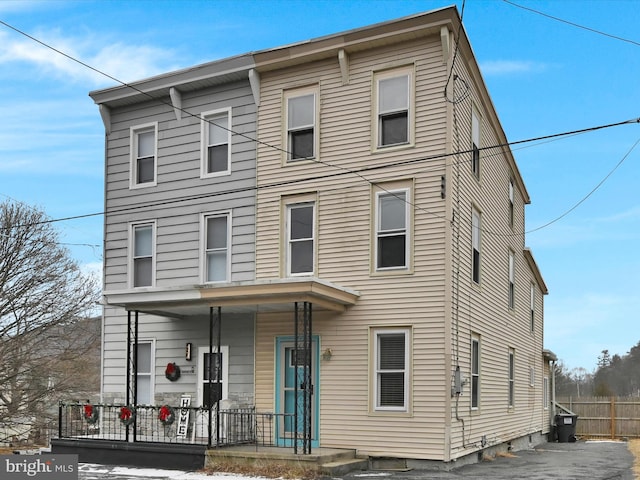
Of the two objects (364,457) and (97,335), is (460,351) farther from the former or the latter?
(97,335)

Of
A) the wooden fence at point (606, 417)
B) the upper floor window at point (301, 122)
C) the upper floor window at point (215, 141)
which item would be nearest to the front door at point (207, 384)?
the upper floor window at point (215, 141)

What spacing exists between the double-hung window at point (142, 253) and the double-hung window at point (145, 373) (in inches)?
61.0

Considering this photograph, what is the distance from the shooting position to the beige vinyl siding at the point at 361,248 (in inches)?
592

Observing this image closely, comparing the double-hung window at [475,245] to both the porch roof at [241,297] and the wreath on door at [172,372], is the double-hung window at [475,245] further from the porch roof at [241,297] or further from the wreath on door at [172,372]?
the wreath on door at [172,372]

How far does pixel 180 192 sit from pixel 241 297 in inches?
181

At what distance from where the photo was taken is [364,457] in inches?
597

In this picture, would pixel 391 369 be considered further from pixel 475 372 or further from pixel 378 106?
pixel 378 106

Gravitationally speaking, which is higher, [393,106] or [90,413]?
[393,106]

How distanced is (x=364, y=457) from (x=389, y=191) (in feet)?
17.8

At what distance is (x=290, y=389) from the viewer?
16422 millimetres

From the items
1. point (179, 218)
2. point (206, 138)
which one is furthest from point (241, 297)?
point (206, 138)

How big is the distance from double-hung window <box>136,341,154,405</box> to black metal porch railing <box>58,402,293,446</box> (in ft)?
1.23

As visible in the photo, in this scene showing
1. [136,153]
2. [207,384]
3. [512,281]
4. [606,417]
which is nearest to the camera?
[207,384]

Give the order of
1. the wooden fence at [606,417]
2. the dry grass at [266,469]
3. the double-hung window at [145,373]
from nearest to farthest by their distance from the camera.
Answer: the dry grass at [266,469] → the double-hung window at [145,373] → the wooden fence at [606,417]
